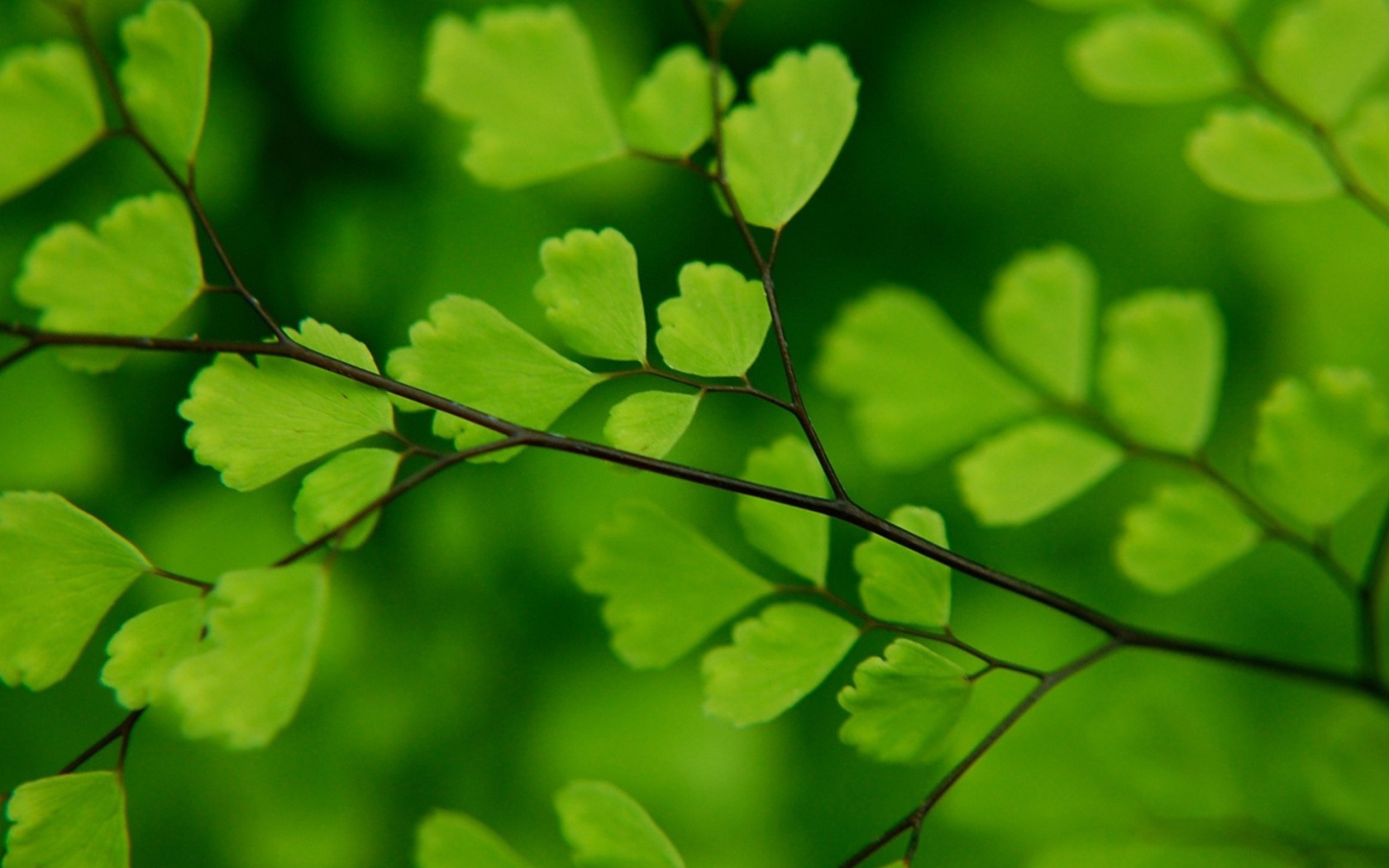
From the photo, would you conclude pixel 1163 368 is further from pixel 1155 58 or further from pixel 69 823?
pixel 69 823

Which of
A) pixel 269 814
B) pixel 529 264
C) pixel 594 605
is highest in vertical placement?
pixel 529 264

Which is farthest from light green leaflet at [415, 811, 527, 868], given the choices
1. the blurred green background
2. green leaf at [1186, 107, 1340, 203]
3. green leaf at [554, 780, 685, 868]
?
green leaf at [1186, 107, 1340, 203]

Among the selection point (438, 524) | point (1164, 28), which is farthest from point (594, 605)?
point (1164, 28)

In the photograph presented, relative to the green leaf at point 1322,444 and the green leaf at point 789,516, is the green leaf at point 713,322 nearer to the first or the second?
the green leaf at point 789,516

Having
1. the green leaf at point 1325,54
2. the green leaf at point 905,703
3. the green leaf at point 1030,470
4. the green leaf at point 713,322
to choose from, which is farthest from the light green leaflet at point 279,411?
the green leaf at point 1325,54

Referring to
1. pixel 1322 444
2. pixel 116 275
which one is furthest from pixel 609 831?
pixel 1322 444

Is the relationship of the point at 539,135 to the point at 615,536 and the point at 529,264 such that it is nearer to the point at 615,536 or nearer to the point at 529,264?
the point at 615,536
